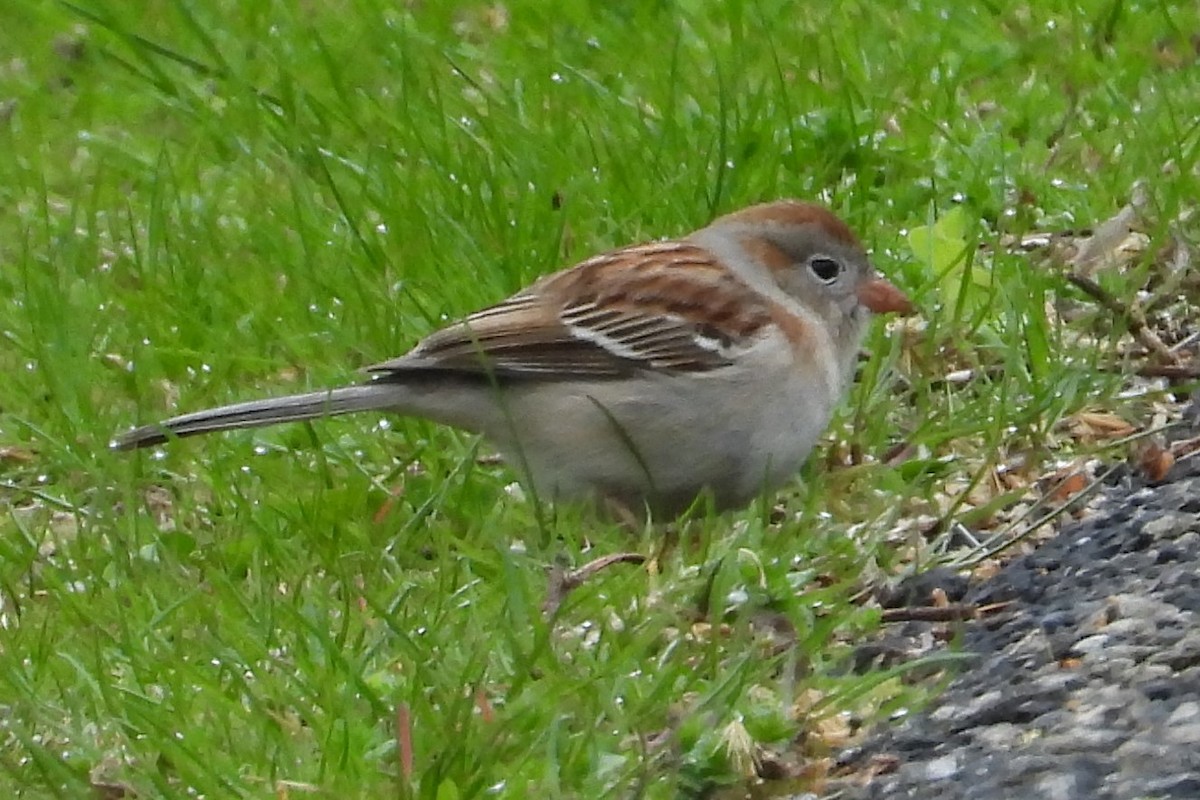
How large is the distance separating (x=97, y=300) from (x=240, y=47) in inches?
74.1

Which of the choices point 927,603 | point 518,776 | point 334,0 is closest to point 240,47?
point 334,0

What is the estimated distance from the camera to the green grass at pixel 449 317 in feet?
11.7

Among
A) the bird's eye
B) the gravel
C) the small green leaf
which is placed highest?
the bird's eye

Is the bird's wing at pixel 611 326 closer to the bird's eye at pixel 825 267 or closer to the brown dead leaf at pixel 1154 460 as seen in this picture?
the bird's eye at pixel 825 267

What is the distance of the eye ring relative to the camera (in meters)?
5.09

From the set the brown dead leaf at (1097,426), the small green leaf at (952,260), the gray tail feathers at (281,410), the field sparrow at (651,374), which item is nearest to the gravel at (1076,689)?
the brown dead leaf at (1097,426)

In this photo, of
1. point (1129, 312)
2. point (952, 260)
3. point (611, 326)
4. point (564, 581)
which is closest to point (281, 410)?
point (611, 326)

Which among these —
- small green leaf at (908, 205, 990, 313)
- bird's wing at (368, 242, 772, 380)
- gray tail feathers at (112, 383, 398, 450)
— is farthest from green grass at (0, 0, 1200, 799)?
bird's wing at (368, 242, 772, 380)

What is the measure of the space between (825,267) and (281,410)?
1258mm

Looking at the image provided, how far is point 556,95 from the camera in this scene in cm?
639

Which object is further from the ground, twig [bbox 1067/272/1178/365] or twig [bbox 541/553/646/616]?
twig [bbox 1067/272/1178/365]

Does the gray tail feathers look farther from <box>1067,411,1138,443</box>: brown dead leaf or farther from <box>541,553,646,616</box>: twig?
<box>1067,411,1138,443</box>: brown dead leaf

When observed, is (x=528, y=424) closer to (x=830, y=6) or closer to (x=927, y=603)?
(x=927, y=603)

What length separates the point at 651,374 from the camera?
4.75m
